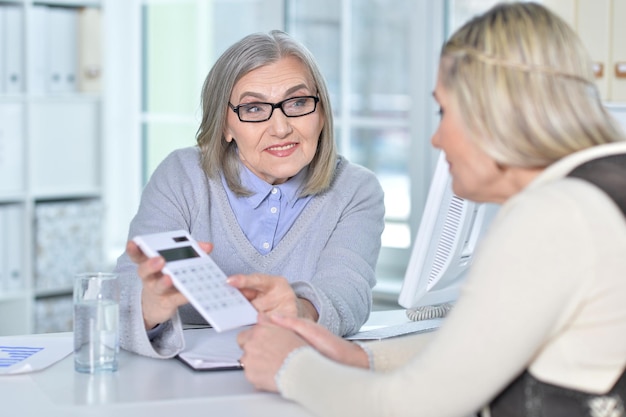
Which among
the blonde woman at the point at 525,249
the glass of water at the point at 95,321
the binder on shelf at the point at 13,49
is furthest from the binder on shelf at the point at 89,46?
the blonde woman at the point at 525,249

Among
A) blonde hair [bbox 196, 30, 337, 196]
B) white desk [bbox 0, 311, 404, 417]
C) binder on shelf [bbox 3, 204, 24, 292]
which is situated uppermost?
blonde hair [bbox 196, 30, 337, 196]

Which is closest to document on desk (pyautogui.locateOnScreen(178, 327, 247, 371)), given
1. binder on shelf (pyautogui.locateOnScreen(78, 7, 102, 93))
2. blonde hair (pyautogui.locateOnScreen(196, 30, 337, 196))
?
blonde hair (pyautogui.locateOnScreen(196, 30, 337, 196))

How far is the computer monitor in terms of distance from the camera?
1692 millimetres

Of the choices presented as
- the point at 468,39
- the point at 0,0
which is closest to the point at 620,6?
the point at 468,39

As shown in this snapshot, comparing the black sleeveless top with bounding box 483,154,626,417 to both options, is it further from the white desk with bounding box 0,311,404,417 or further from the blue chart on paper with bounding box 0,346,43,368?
the blue chart on paper with bounding box 0,346,43,368

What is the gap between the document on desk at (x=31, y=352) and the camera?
159 centimetres

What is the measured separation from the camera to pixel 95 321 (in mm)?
1548

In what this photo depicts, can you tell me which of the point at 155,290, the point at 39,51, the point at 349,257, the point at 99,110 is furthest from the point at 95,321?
the point at 99,110

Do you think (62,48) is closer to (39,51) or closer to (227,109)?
(39,51)

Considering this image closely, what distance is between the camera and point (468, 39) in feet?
4.10

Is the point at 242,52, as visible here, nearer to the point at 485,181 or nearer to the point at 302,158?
the point at 302,158

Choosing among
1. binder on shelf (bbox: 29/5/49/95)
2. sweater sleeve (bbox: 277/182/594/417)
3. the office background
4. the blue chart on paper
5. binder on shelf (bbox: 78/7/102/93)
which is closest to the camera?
sweater sleeve (bbox: 277/182/594/417)

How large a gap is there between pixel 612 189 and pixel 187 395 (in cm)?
68

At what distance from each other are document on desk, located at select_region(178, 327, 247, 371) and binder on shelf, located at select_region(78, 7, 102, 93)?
2.50m
